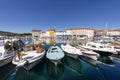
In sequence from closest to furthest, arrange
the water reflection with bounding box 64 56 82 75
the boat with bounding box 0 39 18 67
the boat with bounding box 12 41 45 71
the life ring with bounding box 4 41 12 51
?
the boat with bounding box 12 41 45 71
the water reflection with bounding box 64 56 82 75
the boat with bounding box 0 39 18 67
the life ring with bounding box 4 41 12 51

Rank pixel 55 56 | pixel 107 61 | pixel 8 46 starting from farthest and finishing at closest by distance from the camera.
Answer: pixel 107 61, pixel 8 46, pixel 55 56

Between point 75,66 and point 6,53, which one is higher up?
point 6,53

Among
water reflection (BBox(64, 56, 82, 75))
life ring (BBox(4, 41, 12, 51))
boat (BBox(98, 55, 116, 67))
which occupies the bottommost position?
water reflection (BBox(64, 56, 82, 75))

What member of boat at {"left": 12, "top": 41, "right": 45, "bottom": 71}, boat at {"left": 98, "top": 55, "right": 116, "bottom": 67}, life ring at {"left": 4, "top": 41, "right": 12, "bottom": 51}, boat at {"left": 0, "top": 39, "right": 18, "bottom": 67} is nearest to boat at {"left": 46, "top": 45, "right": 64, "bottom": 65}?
boat at {"left": 12, "top": 41, "right": 45, "bottom": 71}

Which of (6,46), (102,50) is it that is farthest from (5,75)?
(102,50)

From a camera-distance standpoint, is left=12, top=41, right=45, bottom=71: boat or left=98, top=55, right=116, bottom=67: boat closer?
left=12, top=41, right=45, bottom=71: boat

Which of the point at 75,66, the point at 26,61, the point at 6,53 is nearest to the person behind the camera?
the point at 26,61

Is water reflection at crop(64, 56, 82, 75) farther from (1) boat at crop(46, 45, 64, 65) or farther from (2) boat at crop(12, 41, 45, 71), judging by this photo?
(2) boat at crop(12, 41, 45, 71)

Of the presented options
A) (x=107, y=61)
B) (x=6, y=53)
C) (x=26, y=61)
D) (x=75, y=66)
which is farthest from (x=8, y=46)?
(x=107, y=61)

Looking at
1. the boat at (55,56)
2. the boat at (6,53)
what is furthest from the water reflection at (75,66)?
the boat at (6,53)

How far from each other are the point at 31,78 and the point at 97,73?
901cm

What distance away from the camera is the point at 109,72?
47.8ft

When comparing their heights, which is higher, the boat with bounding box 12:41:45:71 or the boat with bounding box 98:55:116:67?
the boat with bounding box 12:41:45:71

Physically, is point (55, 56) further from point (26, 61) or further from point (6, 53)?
point (6, 53)
